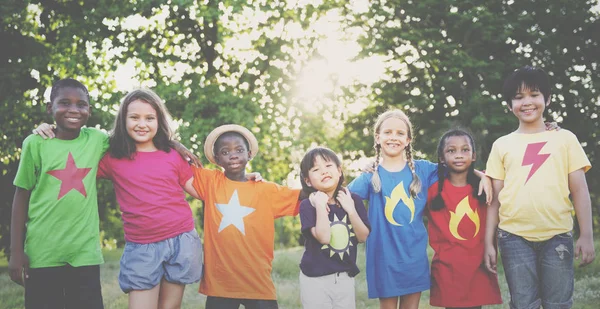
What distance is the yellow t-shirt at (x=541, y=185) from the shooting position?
381 centimetres

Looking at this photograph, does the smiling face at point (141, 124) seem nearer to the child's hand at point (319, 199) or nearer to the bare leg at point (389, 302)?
the child's hand at point (319, 199)

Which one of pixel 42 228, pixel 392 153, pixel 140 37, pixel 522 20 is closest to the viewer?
pixel 42 228

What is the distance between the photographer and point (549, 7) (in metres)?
17.1

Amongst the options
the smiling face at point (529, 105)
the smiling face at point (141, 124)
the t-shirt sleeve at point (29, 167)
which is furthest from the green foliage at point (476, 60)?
the t-shirt sleeve at point (29, 167)

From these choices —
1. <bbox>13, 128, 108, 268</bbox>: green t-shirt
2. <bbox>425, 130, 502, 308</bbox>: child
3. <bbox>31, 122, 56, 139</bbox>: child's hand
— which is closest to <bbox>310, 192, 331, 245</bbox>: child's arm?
<bbox>425, 130, 502, 308</bbox>: child

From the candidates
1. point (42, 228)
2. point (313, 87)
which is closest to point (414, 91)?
point (313, 87)

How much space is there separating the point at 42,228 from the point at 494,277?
3396 mm

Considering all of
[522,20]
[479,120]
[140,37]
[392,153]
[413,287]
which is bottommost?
[413,287]

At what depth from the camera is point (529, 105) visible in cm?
400

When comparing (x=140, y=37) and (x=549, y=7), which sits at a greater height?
(x=549, y=7)

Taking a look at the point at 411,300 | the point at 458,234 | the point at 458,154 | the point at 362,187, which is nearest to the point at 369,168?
the point at 362,187

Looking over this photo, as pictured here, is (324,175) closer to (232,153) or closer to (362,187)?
(362,187)

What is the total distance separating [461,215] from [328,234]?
47.7 inches

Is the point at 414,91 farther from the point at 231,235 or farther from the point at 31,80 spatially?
the point at 231,235
